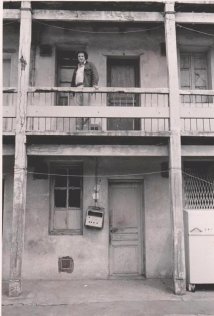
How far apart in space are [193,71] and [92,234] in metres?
5.00

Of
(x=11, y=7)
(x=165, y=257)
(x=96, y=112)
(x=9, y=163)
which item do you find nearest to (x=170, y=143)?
(x=96, y=112)

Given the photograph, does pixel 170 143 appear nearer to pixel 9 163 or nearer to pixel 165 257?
pixel 165 257

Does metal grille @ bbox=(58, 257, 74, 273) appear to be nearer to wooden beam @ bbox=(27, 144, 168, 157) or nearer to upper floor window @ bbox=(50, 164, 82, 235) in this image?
upper floor window @ bbox=(50, 164, 82, 235)

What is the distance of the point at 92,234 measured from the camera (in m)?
8.03

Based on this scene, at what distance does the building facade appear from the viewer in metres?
7.09

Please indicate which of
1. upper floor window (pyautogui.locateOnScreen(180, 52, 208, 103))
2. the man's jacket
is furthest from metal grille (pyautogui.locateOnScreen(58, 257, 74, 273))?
upper floor window (pyautogui.locateOnScreen(180, 52, 208, 103))

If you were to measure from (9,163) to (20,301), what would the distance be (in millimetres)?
3355

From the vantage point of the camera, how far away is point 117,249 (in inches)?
323

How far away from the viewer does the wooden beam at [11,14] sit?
7.16 m

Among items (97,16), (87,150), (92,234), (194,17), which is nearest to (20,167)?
(87,150)

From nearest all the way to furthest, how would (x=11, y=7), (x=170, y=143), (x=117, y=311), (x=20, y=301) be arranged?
(x=117, y=311) → (x=20, y=301) → (x=170, y=143) → (x=11, y=7)

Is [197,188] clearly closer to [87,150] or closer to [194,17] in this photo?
[87,150]

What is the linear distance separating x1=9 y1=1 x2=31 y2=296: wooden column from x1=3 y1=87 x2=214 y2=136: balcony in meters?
0.16

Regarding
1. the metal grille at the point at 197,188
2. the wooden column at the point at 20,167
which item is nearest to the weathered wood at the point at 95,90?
the wooden column at the point at 20,167
